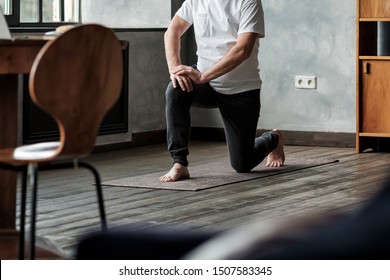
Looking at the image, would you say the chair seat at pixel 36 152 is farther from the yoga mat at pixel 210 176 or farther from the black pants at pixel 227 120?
the black pants at pixel 227 120

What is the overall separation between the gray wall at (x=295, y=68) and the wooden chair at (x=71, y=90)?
4140mm

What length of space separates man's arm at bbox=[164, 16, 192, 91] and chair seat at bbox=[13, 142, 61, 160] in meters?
2.33

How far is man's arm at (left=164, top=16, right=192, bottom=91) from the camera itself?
16.4ft

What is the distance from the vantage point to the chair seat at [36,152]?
101 inches

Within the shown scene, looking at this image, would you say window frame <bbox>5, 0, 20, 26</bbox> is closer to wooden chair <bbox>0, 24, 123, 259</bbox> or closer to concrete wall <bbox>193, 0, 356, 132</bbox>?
concrete wall <bbox>193, 0, 356, 132</bbox>

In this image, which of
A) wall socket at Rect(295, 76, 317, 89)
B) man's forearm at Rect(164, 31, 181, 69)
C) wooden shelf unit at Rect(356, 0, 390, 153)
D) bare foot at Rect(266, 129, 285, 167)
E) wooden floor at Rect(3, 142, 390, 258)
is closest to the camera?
wooden floor at Rect(3, 142, 390, 258)

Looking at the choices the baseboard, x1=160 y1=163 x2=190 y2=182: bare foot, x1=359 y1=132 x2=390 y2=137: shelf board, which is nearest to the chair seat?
x1=160 y1=163 x2=190 y2=182: bare foot

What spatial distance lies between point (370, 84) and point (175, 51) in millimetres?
1800

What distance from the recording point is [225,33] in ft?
16.7

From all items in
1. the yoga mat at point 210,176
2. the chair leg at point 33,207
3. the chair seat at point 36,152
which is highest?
the chair seat at point 36,152

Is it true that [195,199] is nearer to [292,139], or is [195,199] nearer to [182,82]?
[182,82]

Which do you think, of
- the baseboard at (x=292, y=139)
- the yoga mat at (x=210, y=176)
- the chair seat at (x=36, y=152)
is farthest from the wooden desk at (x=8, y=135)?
the baseboard at (x=292, y=139)

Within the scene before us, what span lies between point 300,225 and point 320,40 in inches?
239

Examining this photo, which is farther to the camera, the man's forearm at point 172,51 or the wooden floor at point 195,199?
the man's forearm at point 172,51
